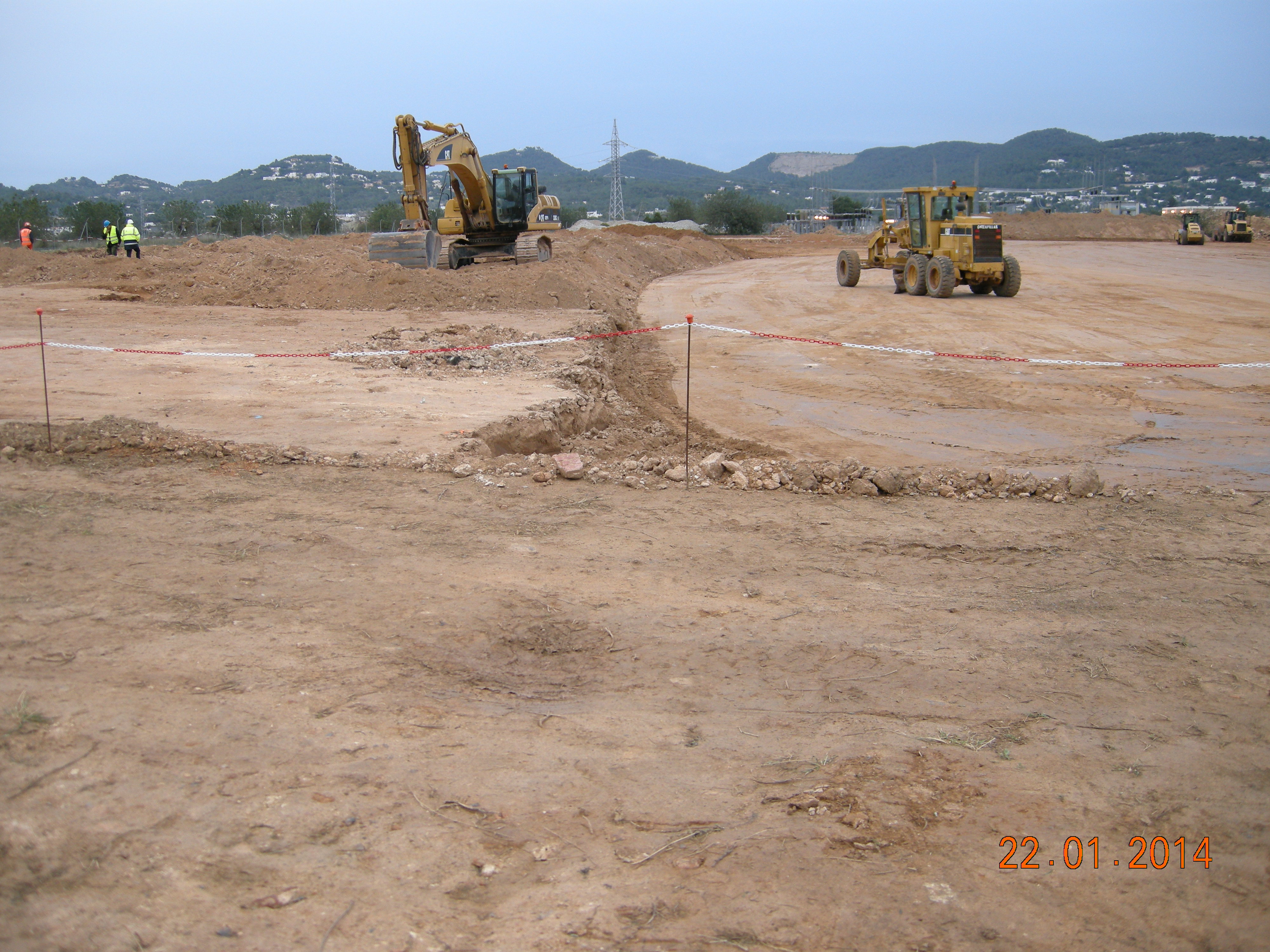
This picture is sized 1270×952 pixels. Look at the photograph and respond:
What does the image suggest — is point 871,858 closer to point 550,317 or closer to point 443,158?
point 550,317

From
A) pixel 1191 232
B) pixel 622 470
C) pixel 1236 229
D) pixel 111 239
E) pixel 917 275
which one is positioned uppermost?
pixel 1236 229

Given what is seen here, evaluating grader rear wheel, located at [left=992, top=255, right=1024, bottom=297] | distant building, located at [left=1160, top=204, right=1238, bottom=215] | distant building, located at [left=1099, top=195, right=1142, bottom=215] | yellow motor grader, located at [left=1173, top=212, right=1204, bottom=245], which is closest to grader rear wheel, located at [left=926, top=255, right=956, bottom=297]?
grader rear wheel, located at [left=992, top=255, right=1024, bottom=297]

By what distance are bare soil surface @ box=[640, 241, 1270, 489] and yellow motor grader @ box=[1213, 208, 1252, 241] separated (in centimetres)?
2781

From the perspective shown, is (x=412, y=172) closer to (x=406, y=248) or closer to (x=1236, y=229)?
(x=406, y=248)

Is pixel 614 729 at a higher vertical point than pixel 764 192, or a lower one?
lower

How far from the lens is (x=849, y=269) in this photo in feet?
86.7

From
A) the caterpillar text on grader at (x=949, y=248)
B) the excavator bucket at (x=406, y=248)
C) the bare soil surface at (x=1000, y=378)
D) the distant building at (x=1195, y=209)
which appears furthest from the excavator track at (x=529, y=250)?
the distant building at (x=1195, y=209)

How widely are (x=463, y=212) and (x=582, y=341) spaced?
1212cm

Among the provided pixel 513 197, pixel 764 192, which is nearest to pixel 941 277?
pixel 513 197

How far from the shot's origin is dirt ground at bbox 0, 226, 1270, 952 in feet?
10.9

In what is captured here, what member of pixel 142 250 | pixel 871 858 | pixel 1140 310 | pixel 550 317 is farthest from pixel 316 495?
pixel 142 250

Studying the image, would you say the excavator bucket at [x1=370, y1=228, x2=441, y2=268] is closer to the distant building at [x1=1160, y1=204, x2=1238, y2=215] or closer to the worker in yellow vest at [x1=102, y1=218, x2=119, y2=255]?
the worker in yellow vest at [x1=102, y1=218, x2=119, y2=255]

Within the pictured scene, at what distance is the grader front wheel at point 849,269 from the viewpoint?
26344 millimetres

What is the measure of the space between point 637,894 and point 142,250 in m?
40.0
